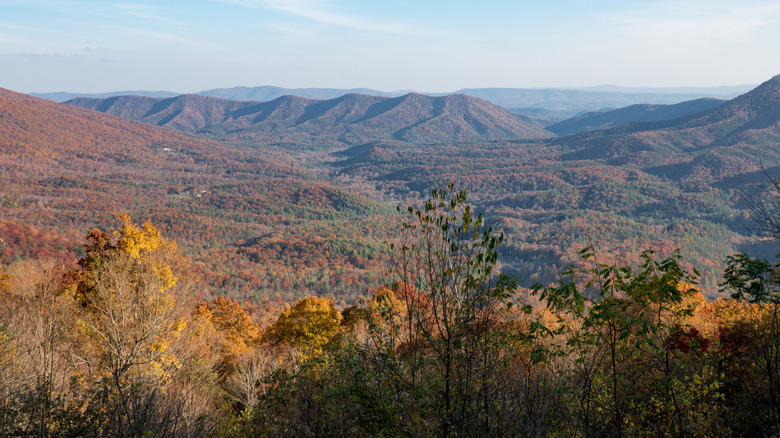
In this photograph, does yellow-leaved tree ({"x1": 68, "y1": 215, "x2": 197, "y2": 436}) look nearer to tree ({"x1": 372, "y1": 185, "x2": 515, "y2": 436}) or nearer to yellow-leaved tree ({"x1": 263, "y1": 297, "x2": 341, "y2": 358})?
yellow-leaved tree ({"x1": 263, "y1": 297, "x2": 341, "y2": 358})

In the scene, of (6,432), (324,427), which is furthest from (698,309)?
(6,432)

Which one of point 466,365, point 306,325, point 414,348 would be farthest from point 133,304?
point 306,325

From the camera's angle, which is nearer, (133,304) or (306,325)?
(133,304)

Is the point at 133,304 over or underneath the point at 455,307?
underneath

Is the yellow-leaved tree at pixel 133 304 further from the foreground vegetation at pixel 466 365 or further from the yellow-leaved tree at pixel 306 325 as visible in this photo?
the yellow-leaved tree at pixel 306 325

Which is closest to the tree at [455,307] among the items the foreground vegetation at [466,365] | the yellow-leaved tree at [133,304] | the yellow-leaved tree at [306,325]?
the foreground vegetation at [466,365]

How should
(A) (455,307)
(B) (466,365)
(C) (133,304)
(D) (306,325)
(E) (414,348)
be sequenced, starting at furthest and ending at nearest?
(D) (306,325) < (C) (133,304) < (E) (414,348) < (B) (466,365) < (A) (455,307)

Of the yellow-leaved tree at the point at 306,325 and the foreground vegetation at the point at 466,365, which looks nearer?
the foreground vegetation at the point at 466,365

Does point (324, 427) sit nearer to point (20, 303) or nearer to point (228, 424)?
point (228, 424)

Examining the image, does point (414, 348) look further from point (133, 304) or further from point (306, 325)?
point (306, 325)
